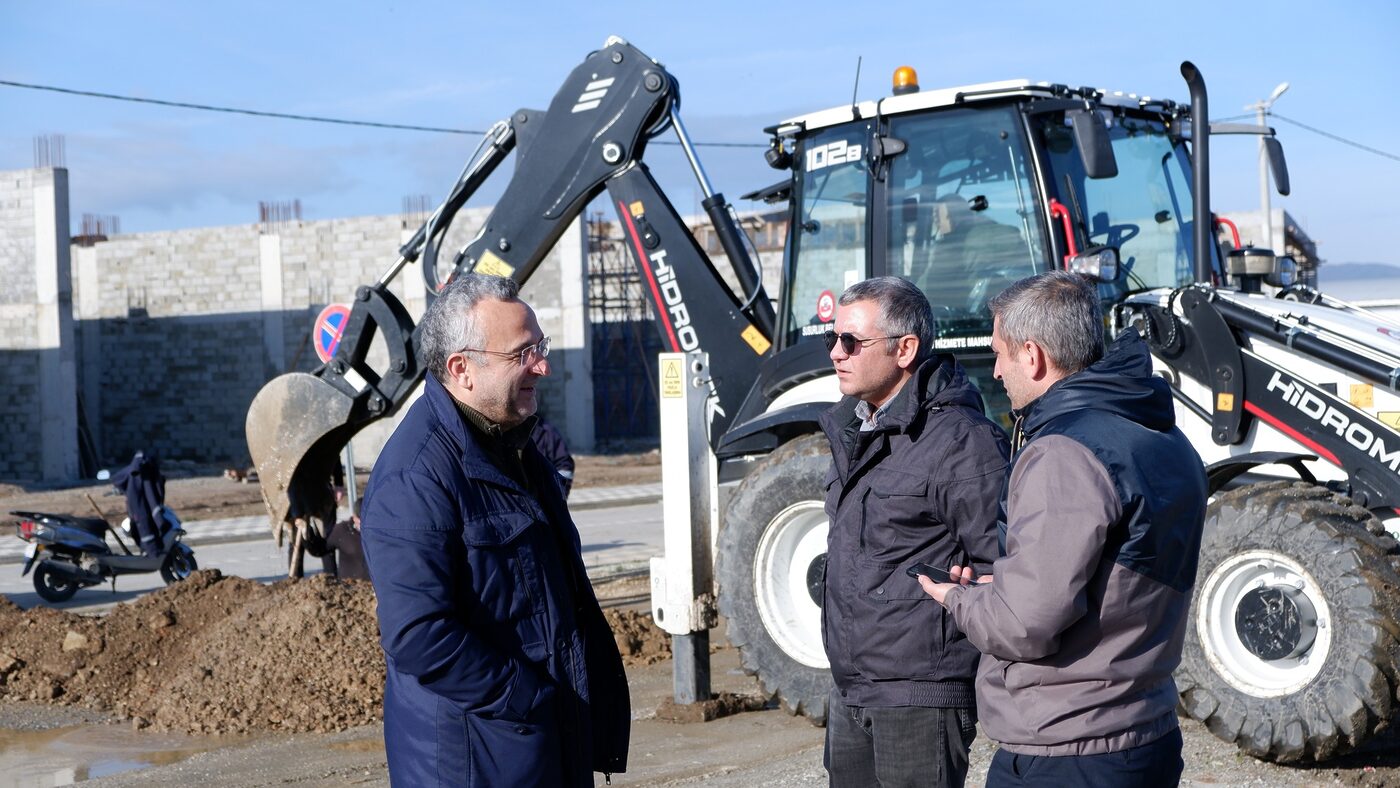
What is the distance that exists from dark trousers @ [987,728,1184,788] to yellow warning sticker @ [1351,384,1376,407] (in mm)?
3551

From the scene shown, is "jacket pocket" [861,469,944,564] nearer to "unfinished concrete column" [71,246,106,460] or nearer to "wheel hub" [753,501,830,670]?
"wheel hub" [753,501,830,670]

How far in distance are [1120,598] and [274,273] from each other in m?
28.6

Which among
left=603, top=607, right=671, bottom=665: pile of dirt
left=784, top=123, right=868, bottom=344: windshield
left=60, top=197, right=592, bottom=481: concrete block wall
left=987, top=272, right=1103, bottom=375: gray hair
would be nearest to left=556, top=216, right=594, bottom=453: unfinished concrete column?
left=60, top=197, right=592, bottom=481: concrete block wall

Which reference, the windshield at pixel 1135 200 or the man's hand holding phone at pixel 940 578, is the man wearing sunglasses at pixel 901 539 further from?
the windshield at pixel 1135 200

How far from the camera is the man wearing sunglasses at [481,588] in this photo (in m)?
2.79

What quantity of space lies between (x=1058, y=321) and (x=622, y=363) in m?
31.8

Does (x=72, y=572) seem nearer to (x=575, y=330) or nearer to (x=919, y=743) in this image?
(x=919, y=743)

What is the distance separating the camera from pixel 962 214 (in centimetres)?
688

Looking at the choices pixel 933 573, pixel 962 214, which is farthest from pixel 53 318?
pixel 933 573

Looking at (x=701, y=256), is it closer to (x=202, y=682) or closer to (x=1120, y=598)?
(x=202, y=682)

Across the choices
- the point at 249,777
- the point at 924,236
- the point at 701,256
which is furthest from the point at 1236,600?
the point at 249,777

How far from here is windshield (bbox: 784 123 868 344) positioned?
7.29 m

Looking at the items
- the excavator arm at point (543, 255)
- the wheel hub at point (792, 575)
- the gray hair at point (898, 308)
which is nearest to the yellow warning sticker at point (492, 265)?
the excavator arm at point (543, 255)

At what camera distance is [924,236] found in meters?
6.99
